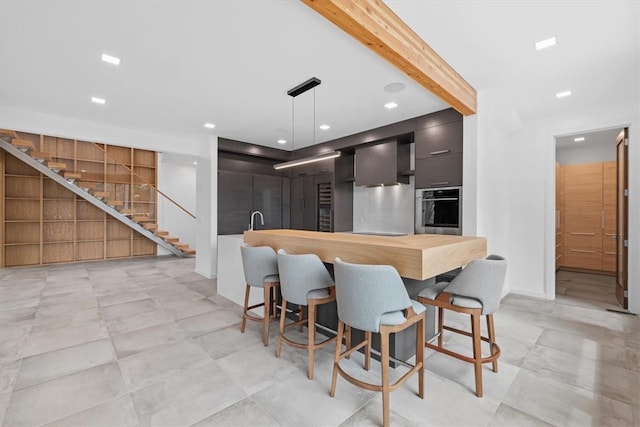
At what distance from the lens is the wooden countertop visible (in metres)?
1.84

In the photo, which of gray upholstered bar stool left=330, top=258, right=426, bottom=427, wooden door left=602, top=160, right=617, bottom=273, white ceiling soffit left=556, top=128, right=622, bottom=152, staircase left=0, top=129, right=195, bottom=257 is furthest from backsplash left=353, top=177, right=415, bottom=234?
staircase left=0, top=129, right=195, bottom=257

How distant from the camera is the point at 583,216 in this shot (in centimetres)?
596

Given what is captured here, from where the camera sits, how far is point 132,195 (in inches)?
269

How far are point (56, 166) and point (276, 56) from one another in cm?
563

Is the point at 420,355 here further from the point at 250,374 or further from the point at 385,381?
the point at 250,374

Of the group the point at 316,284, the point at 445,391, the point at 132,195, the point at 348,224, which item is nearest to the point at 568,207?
the point at 348,224

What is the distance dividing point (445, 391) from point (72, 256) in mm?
8468

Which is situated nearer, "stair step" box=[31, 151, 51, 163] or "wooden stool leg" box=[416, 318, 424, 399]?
"wooden stool leg" box=[416, 318, 424, 399]

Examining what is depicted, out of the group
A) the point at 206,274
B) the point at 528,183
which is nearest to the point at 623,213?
the point at 528,183

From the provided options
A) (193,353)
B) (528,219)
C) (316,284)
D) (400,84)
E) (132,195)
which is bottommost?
(193,353)

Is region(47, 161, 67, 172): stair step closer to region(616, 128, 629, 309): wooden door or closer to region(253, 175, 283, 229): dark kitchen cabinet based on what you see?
region(253, 175, 283, 229): dark kitchen cabinet

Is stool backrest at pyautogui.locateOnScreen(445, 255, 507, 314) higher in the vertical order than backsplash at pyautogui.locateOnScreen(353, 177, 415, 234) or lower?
lower

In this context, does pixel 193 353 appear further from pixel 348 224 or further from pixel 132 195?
pixel 132 195

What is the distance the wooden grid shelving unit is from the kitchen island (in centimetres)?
512
